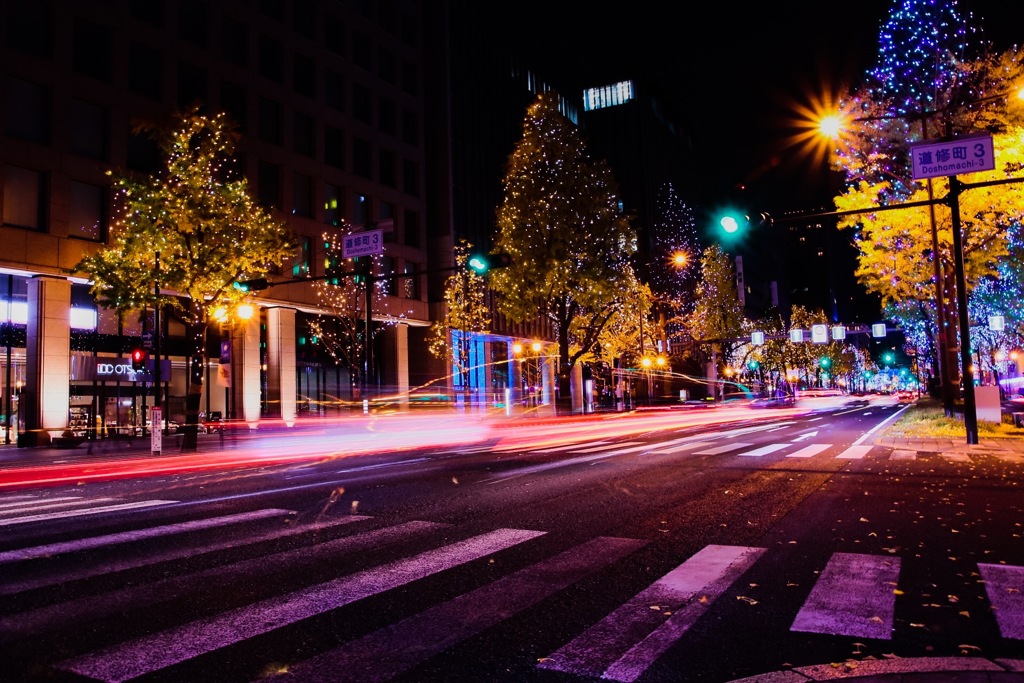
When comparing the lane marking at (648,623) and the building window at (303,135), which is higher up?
the building window at (303,135)

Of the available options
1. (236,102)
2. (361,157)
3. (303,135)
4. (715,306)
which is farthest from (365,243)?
(715,306)

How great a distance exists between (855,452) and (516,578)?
1335 centimetres

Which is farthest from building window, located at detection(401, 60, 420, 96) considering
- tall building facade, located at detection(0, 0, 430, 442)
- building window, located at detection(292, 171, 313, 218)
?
building window, located at detection(292, 171, 313, 218)

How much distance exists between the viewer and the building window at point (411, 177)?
4675 cm

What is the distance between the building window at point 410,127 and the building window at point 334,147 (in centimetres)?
638

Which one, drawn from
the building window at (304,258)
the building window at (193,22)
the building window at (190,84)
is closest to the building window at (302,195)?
the building window at (304,258)

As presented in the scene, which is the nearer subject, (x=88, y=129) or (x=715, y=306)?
(x=88, y=129)

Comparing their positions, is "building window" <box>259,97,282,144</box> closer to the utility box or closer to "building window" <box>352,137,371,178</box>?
"building window" <box>352,137,371,178</box>

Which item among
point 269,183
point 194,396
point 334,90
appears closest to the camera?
point 194,396

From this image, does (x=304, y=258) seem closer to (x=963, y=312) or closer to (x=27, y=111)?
(x=27, y=111)

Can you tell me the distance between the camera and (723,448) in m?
17.8

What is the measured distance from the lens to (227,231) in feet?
80.4

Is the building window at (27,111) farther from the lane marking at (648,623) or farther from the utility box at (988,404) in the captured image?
→ the utility box at (988,404)

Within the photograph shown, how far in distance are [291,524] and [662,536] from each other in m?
4.33
